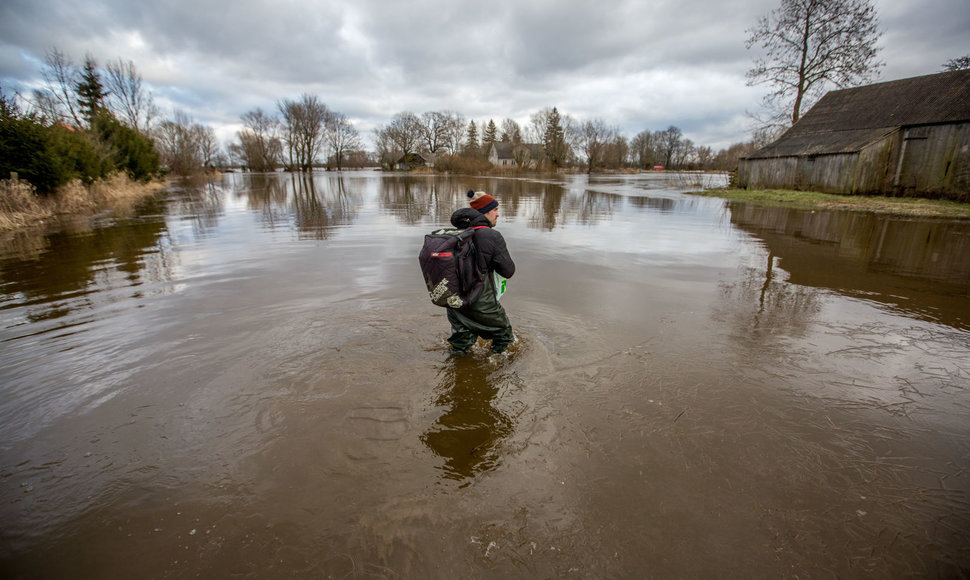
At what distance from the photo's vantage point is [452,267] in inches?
146

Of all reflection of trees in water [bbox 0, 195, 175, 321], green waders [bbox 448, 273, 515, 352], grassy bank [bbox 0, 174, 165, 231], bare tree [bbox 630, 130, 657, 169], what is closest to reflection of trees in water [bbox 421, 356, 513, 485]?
green waders [bbox 448, 273, 515, 352]

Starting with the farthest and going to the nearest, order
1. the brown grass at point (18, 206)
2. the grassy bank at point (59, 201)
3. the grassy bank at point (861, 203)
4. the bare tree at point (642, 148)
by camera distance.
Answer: the bare tree at point (642, 148) → the grassy bank at point (861, 203) → the grassy bank at point (59, 201) → the brown grass at point (18, 206)

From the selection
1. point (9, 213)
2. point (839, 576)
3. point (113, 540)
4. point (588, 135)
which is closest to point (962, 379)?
point (839, 576)

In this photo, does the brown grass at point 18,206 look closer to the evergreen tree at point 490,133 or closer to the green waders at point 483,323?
the green waders at point 483,323

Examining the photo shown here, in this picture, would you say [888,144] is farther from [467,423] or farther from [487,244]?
[467,423]

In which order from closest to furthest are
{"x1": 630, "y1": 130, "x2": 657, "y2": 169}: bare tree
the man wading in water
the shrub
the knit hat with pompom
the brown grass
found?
the man wading in water → the knit hat with pompom → the brown grass → the shrub → {"x1": 630, "y1": 130, "x2": 657, "y2": 169}: bare tree

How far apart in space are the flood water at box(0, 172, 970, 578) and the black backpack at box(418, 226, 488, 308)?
85 centimetres

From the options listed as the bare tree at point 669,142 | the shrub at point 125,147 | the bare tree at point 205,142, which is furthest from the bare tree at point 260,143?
the bare tree at point 669,142

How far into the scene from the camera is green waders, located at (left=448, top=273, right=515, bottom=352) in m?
4.02

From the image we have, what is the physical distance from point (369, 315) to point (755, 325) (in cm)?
523

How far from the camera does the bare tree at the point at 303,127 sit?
69.5 m

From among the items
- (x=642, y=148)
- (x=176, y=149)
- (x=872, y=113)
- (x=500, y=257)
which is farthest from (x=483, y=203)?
(x=642, y=148)

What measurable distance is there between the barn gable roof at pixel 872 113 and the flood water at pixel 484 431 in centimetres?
2182

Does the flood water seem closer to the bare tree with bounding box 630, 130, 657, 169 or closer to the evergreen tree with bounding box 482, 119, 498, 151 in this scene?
the evergreen tree with bounding box 482, 119, 498, 151
